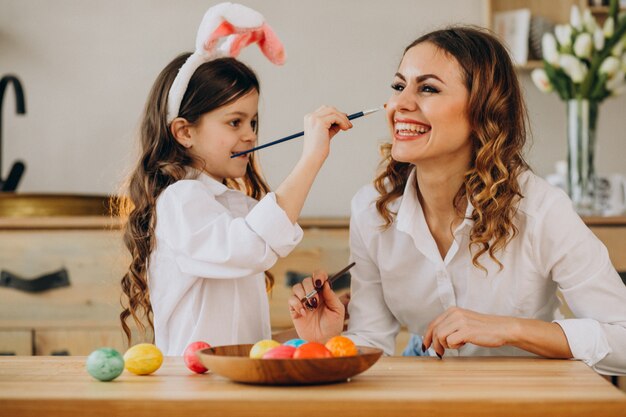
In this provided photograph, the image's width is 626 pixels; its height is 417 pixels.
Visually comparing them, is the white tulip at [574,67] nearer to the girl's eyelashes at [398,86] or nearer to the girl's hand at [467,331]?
the girl's eyelashes at [398,86]

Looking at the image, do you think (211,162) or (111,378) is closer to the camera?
(111,378)

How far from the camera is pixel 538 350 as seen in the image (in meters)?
1.38

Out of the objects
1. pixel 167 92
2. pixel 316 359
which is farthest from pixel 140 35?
pixel 316 359

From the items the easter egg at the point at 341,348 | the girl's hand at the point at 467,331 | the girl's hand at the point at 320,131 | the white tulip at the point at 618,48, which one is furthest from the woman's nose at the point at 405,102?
the white tulip at the point at 618,48

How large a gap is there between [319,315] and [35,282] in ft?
4.43

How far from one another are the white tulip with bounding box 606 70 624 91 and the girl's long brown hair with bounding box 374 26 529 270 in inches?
42.8

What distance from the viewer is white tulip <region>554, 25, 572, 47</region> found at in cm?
272

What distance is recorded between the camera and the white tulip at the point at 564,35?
2723 mm

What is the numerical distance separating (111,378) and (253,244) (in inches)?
17.2

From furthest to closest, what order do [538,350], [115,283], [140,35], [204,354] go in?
1. [140,35]
2. [115,283]
3. [538,350]
4. [204,354]

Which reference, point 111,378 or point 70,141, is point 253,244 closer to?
point 111,378

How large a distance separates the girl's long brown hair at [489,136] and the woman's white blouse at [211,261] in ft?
1.18

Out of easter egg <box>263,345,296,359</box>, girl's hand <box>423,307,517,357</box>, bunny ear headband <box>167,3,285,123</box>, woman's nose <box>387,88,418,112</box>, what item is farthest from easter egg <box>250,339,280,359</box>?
bunny ear headband <box>167,3,285,123</box>

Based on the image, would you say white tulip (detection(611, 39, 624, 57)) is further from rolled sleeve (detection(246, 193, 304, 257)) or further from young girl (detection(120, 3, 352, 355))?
rolled sleeve (detection(246, 193, 304, 257))
